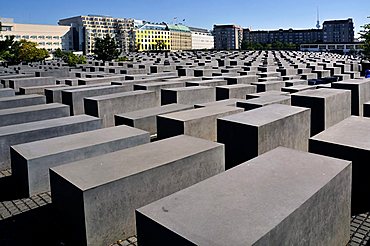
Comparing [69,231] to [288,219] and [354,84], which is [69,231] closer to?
[288,219]

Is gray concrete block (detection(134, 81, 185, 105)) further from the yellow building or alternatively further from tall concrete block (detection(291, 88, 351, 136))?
the yellow building

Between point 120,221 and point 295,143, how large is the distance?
505cm

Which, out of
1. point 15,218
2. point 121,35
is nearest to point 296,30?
point 121,35

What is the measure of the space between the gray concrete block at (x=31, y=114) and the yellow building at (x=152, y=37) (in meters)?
119

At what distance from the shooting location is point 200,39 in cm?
17125

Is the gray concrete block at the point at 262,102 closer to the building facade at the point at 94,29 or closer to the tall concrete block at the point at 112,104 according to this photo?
the tall concrete block at the point at 112,104

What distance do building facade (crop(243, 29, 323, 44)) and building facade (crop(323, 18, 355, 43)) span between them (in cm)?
549

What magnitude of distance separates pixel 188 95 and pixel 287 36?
153853 mm

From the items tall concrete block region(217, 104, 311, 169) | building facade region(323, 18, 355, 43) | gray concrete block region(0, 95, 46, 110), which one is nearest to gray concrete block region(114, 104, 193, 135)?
tall concrete block region(217, 104, 311, 169)

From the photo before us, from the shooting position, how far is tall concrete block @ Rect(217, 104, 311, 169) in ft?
26.2

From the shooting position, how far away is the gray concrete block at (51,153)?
7.55 meters

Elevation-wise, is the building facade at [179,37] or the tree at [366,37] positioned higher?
the building facade at [179,37]

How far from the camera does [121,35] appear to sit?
431 ft

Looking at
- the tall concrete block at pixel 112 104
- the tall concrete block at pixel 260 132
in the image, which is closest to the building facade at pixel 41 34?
the tall concrete block at pixel 112 104
